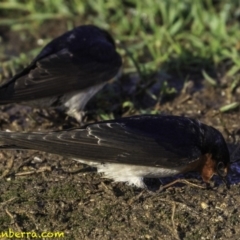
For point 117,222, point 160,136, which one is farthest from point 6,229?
point 160,136

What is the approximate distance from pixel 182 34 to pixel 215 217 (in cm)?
304

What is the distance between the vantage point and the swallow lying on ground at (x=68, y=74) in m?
6.13

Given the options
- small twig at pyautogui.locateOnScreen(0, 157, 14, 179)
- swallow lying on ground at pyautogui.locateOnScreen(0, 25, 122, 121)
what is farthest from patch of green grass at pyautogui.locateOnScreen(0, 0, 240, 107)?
small twig at pyautogui.locateOnScreen(0, 157, 14, 179)

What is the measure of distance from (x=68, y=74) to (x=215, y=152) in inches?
63.4

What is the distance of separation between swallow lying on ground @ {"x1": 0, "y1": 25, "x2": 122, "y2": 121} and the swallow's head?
4.75ft

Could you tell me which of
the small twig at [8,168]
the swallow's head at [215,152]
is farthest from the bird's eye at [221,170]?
the small twig at [8,168]

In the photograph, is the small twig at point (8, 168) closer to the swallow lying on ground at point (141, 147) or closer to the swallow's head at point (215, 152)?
the swallow lying on ground at point (141, 147)

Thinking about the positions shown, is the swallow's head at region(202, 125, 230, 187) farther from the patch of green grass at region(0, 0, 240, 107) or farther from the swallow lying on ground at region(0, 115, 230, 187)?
the patch of green grass at region(0, 0, 240, 107)

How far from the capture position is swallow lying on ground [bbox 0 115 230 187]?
16.9 ft

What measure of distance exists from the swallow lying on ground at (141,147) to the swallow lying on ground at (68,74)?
1002 mm

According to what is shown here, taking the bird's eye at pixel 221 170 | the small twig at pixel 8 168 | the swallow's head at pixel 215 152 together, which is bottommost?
the small twig at pixel 8 168

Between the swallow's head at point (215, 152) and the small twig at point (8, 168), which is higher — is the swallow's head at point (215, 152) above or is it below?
above

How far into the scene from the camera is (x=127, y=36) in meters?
7.93

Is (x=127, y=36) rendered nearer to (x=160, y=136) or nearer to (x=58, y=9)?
(x=58, y=9)
